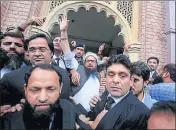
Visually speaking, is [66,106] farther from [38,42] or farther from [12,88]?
[38,42]

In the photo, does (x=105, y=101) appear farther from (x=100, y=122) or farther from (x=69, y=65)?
(x=69, y=65)

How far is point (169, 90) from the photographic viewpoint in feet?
5.44

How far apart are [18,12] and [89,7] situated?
6.23ft

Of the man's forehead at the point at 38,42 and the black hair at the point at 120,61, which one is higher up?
the man's forehead at the point at 38,42

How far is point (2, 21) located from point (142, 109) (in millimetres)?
5025

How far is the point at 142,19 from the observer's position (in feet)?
21.2

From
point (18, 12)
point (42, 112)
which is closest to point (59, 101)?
point (42, 112)

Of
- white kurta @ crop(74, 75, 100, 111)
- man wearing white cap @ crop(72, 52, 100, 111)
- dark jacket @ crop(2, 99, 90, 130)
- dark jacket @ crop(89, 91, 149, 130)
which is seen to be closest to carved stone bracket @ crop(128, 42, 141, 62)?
man wearing white cap @ crop(72, 52, 100, 111)

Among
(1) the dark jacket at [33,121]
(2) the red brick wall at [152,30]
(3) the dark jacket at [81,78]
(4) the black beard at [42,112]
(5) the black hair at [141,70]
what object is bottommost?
(1) the dark jacket at [33,121]

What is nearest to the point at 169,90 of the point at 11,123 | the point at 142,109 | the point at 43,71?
the point at 142,109

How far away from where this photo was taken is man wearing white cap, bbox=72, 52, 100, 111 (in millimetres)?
2916

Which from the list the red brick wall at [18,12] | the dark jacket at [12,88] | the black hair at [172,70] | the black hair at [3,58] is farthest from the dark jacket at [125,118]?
the red brick wall at [18,12]

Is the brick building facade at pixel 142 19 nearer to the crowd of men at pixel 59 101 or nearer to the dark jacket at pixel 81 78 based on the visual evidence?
the dark jacket at pixel 81 78

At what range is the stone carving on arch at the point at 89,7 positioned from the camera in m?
6.32
